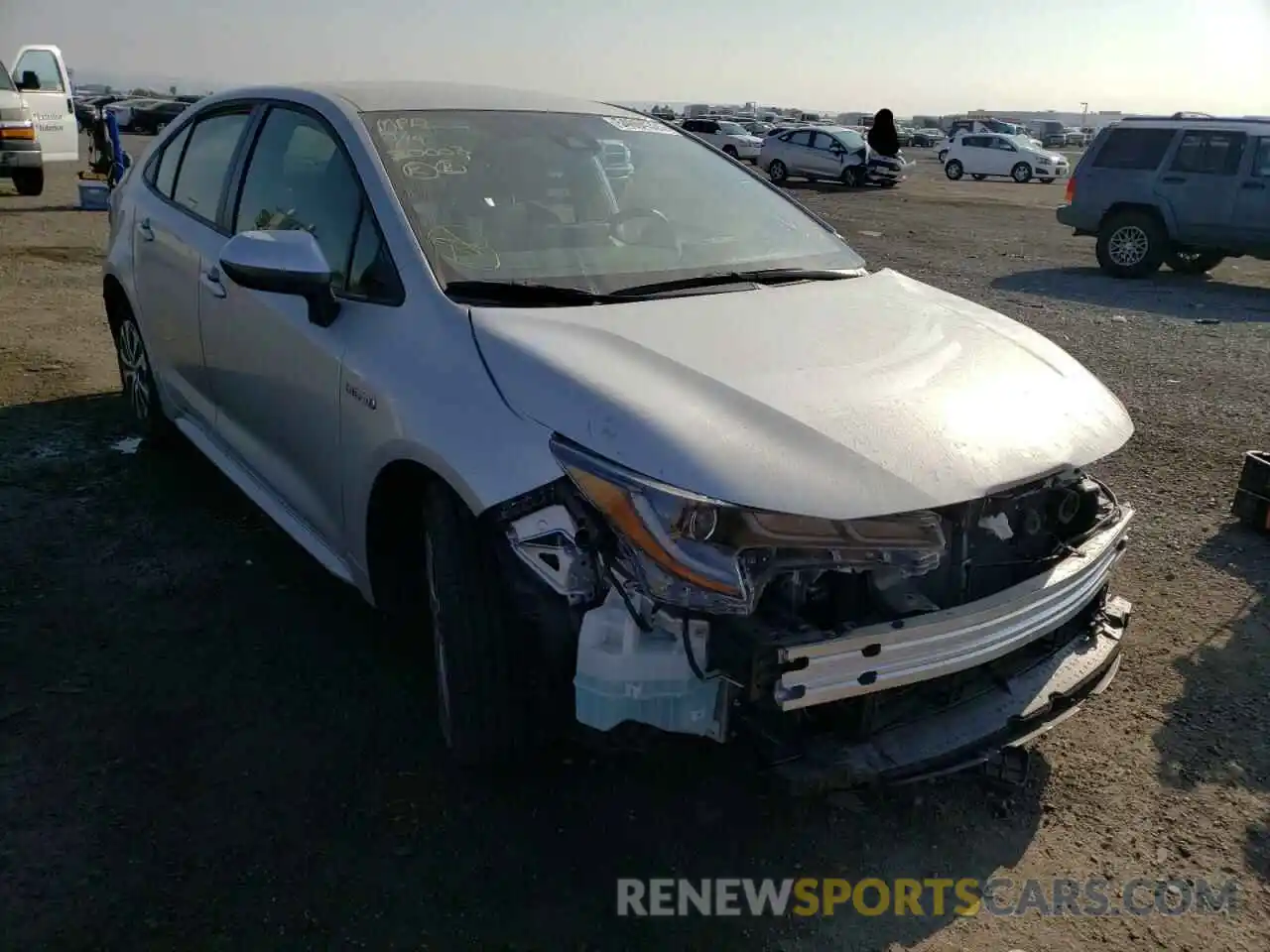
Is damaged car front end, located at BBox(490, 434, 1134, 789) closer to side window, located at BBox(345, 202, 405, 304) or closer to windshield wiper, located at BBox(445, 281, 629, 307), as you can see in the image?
windshield wiper, located at BBox(445, 281, 629, 307)

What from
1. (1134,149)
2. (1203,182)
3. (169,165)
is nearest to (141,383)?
(169,165)

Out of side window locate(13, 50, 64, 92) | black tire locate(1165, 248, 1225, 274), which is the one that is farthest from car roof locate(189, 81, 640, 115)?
side window locate(13, 50, 64, 92)

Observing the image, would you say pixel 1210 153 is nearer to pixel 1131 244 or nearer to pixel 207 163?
pixel 1131 244

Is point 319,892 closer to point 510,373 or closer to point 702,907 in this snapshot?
point 702,907

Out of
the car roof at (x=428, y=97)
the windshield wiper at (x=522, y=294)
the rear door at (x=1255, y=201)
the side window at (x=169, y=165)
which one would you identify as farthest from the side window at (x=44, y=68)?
the rear door at (x=1255, y=201)

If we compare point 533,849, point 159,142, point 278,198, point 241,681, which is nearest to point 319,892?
point 533,849

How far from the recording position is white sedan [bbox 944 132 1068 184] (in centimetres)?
3328

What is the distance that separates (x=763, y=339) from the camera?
8.79 feet

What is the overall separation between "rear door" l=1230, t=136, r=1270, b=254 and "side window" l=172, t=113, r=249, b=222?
38.8ft

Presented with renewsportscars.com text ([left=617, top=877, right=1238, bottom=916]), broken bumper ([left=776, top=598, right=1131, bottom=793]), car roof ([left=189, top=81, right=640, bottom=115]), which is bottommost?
renewsportscars.com text ([left=617, top=877, right=1238, bottom=916])

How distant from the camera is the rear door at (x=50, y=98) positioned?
1470 centimetres

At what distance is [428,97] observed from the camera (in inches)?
137

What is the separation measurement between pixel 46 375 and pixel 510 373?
4.98 metres

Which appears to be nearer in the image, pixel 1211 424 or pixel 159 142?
pixel 159 142
